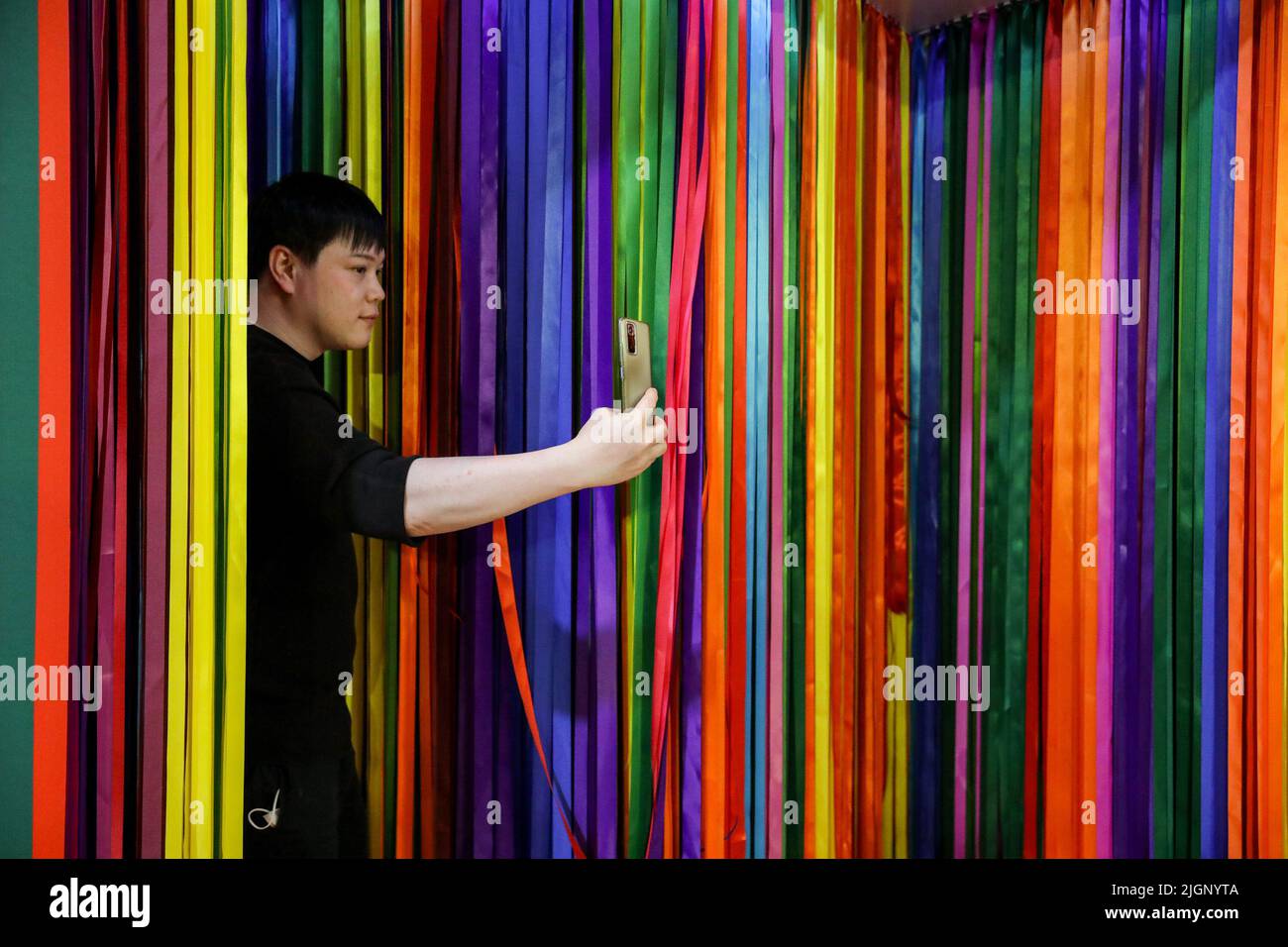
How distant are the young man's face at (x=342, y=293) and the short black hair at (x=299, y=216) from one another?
0.02 metres

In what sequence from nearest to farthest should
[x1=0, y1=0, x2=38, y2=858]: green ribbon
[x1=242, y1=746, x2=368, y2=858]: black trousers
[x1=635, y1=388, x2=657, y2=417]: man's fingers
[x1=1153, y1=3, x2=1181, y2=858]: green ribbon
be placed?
[x1=0, y1=0, x2=38, y2=858]: green ribbon → [x1=242, y1=746, x2=368, y2=858]: black trousers → [x1=635, y1=388, x2=657, y2=417]: man's fingers → [x1=1153, y1=3, x2=1181, y2=858]: green ribbon

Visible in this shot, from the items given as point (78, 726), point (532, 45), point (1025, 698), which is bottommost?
point (1025, 698)

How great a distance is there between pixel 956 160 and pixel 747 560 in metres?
1.00

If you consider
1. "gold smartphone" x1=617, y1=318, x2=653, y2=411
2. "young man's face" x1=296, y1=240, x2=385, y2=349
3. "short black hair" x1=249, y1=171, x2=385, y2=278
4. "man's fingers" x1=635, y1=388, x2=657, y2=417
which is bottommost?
"man's fingers" x1=635, y1=388, x2=657, y2=417

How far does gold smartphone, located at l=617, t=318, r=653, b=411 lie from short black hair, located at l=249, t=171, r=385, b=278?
0.40 meters

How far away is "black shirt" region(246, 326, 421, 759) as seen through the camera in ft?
3.38

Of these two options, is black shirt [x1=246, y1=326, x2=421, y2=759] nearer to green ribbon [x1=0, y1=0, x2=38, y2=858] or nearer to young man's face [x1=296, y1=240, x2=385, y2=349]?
young man's face [x1=296, y1=240, x2=385, y2=349]

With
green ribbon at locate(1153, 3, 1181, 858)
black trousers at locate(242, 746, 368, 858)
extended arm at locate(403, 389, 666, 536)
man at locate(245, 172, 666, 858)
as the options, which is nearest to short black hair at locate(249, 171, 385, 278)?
man at locate(245, 172, 666, 858)

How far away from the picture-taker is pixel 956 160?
1737mm

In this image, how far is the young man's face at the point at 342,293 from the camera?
3.51 ft

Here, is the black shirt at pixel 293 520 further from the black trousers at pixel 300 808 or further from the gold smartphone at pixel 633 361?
the gold smartphone at pixel 633 361

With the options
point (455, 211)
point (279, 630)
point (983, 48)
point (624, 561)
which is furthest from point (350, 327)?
point (983, 48)

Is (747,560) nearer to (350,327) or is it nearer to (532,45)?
(350,327)
